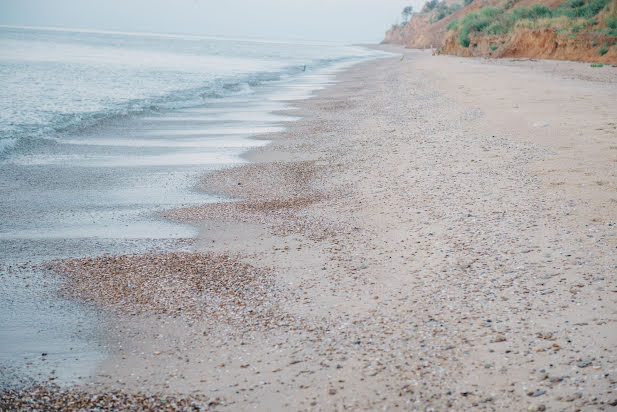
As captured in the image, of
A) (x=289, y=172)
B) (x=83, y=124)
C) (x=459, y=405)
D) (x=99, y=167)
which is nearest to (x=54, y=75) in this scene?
(x=83, y=124)

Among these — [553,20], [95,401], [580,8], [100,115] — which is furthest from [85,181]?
[580,8]

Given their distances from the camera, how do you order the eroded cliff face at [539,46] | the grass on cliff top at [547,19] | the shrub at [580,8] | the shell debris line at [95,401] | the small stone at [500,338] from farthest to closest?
the shrub at [580,8], the grass on cliff top at [547,19], the eroded cliff face at [539,46], the small stone at [500,338], the shell debris line at [95,401]

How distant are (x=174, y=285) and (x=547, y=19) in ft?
94.3

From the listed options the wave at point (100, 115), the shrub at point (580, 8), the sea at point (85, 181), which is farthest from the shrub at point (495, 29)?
the sea at point (85, 181)

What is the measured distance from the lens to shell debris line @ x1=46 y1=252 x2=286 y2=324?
136 inches

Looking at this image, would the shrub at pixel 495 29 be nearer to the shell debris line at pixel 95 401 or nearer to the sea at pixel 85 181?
the sea at pixel 85 181

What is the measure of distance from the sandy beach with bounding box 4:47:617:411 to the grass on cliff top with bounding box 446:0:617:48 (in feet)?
64.1

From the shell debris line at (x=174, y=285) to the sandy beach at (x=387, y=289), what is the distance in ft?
0.06

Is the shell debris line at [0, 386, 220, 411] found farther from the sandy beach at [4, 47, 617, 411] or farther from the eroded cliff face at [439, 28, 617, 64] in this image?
the eroded cliff face at [439, 28, 617, 64]

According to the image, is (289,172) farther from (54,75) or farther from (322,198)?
(54,75)

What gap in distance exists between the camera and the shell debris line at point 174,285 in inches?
136

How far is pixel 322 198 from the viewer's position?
594 centimetres

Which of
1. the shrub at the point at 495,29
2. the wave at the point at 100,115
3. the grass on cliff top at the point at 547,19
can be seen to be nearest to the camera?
the wave at the point at 100,115

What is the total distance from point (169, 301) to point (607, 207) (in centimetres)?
400
